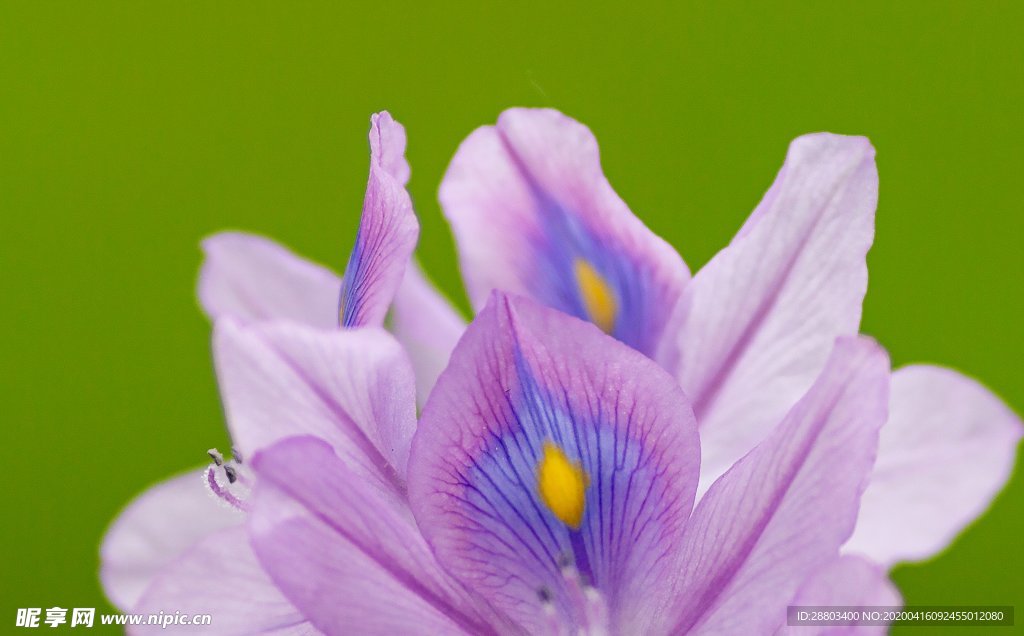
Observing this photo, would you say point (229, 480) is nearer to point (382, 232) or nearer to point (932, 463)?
point (382, 232)

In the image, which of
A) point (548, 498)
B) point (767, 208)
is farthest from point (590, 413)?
point (767, 208)

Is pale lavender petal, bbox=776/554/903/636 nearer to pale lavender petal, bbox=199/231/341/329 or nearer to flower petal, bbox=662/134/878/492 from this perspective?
flower petal, bbox=662/134/878/492

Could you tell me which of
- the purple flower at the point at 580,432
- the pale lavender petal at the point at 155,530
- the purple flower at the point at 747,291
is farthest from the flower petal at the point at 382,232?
the pale lavender petal at the point at 155,530

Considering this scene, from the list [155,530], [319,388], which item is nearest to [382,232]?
[319,388]

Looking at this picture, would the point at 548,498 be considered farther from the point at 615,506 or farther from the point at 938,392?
the point at 938,392

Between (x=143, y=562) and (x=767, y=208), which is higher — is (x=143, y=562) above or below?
below

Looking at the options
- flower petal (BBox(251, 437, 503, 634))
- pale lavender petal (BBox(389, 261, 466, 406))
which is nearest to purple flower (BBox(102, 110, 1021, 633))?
flower petal (BBox(251, 437, 503, 634))
